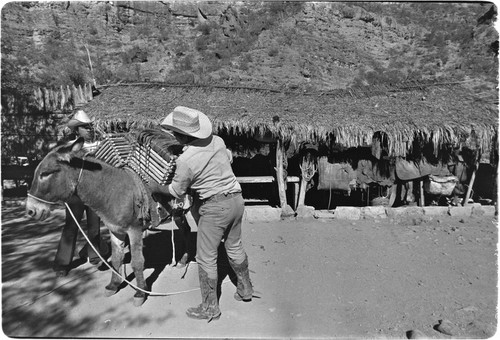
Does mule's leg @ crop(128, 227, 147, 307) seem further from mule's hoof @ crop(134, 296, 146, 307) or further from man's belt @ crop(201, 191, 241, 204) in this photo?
man's belt @ crop(201, 191, 241, 204)

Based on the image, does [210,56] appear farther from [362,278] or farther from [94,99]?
[362,278]

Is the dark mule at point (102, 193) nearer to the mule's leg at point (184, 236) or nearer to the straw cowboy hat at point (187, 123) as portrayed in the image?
the straw cowboy hat at point (187, 123)

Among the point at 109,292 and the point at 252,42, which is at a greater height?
the point at 252,42

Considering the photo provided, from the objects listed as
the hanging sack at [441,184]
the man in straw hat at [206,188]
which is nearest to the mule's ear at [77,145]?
the man in straw hat at [206,188]

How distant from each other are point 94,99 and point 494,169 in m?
10.7

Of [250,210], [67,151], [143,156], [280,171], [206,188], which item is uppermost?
[67,151]

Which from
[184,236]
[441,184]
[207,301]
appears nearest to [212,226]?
[207,301]

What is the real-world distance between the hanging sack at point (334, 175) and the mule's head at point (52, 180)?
20.4 feet

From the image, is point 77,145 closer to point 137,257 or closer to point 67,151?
point 67,151

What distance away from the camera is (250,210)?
8289 millimetres

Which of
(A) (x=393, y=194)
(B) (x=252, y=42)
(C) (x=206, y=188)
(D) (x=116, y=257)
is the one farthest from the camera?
(B) (x=252, y=42)

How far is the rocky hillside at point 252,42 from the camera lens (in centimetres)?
2644

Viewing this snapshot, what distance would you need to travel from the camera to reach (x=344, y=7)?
35.8 m

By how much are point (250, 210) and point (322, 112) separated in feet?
9.93
